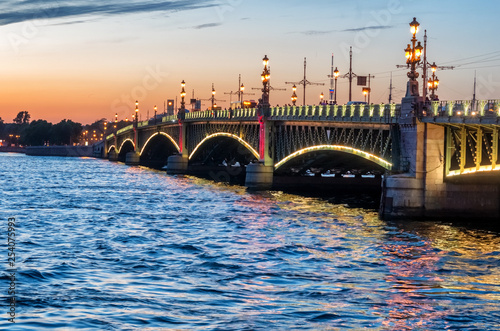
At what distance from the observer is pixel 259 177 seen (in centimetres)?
7312

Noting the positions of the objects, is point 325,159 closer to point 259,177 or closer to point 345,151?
point 259,177

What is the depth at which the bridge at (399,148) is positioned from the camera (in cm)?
4236

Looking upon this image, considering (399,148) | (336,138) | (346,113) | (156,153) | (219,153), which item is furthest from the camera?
(156,153)

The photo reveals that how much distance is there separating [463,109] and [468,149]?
194 inches

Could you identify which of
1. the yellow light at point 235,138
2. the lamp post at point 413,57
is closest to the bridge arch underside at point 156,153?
the yellow light at point 235,138

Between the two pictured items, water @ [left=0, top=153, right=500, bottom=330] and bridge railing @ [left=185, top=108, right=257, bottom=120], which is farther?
bridge railing @ [left=185, top=108, right=257, bottom=120]

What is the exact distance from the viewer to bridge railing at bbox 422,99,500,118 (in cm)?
3812

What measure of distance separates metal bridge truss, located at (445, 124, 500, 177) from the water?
3129mm

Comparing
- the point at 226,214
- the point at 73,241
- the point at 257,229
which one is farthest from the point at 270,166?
the point at 73,241

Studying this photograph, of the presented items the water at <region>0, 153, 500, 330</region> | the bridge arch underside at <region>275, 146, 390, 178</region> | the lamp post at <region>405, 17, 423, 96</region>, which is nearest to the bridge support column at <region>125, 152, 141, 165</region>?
the bridge arch underside at <region>275, 146, 390, 178</region>

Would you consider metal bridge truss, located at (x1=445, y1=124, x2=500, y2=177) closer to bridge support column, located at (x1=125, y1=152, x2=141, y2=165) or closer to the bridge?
the bridge

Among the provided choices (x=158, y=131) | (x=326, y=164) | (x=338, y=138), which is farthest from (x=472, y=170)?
(x=158, y=131)

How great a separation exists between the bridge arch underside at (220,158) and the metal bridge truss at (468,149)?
5059cm

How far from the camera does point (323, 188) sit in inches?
2985
